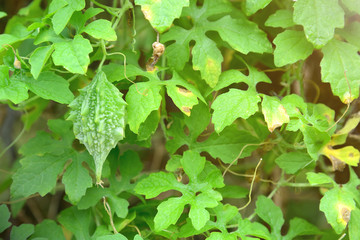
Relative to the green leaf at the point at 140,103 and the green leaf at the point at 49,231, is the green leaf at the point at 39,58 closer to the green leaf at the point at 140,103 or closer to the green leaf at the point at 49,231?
the green leaf at the point at 140,103

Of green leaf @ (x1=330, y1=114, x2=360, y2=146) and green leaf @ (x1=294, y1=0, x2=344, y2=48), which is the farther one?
green leaf @ (x1=330, y1=114, x2=360, y2=146)

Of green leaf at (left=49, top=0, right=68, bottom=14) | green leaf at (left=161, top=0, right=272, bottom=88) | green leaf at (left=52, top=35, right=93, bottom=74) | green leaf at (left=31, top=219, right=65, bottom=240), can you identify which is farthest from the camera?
green leaf at (left=31, top=219, right=65, bottom=240)

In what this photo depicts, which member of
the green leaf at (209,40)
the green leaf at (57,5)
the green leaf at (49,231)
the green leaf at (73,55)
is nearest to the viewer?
the green leaf at (73,55)

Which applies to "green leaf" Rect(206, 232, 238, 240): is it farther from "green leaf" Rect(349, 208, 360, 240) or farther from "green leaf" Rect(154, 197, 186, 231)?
"green leaf" Rect(349, 208, 360, 240)

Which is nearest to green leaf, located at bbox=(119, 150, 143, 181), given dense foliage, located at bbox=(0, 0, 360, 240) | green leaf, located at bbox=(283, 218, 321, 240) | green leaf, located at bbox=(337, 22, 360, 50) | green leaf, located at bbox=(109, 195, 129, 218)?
dense foliage, located at bbox=(0, 0, 360, 240)

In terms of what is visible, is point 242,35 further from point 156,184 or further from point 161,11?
point 156,184

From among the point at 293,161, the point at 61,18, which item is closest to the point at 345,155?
the point at 293,161

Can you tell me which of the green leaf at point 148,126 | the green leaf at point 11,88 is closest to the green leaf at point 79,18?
the green leaf at point 11,88
